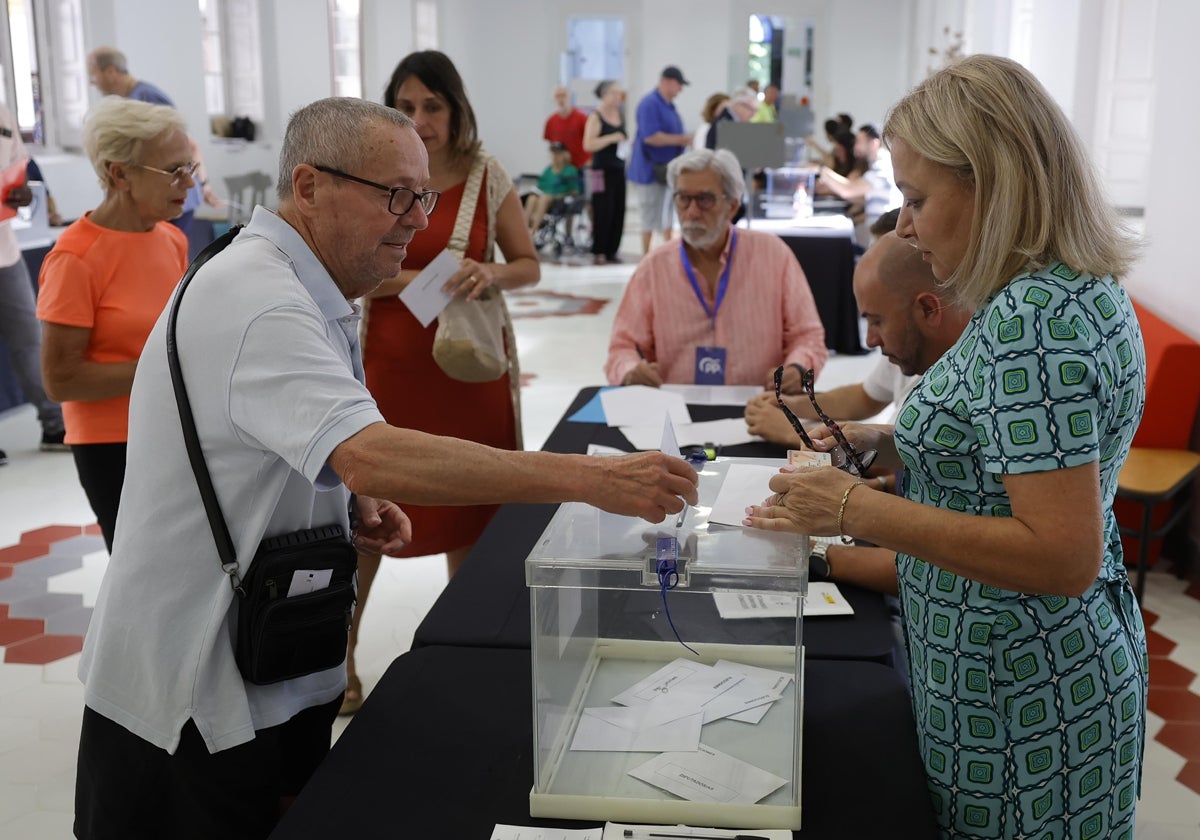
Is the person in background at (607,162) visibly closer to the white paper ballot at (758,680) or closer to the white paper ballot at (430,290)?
the white paper ballot at (430,290)

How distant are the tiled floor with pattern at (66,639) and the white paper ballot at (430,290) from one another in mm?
1120

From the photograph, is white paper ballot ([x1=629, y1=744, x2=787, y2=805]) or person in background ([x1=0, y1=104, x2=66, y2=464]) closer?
white paper ballot ([x1=629, y1=744, x2=787, y2=805])

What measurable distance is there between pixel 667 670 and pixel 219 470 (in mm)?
652

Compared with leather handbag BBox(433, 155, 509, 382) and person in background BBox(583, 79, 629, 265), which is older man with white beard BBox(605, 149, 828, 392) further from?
person in background BBox(583, 79, 629, 265)

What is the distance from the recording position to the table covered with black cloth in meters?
1.45

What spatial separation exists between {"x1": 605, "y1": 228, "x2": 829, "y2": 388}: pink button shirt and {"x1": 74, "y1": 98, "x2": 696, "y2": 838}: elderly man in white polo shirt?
6.40 feet

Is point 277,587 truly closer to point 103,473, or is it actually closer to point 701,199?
point 103,473

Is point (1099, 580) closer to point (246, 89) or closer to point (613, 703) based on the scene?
point (613, 703)

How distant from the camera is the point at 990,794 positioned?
4.69ft

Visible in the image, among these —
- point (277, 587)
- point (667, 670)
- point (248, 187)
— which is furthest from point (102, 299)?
point (248, 187)

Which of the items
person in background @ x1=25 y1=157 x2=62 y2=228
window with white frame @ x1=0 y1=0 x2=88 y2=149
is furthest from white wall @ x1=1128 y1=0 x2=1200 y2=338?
window with white frame @ x1=0 y1=0 x2=88 y2=149

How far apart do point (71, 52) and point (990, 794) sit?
880 centimetres

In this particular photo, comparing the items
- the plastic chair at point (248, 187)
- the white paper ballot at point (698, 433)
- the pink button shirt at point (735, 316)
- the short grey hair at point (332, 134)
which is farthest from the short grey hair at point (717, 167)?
the plastic chair at point (248, 187)

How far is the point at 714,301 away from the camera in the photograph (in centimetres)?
354
